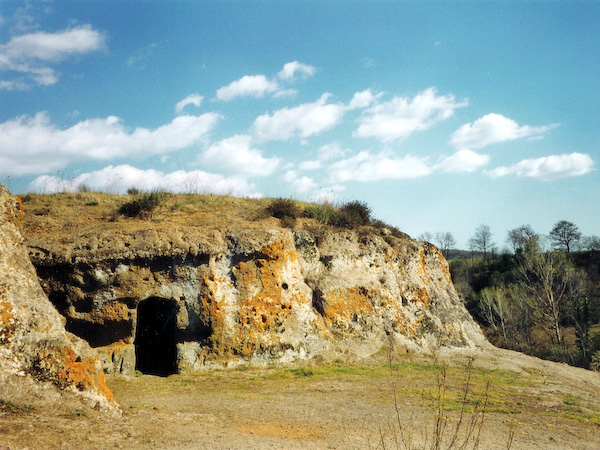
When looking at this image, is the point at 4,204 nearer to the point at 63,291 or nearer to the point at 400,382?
the point at 63,291

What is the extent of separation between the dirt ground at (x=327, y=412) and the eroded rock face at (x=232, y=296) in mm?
881

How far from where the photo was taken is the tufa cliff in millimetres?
12505

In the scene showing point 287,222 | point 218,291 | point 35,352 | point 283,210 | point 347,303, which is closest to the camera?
point 35,352

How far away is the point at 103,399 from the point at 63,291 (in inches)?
237

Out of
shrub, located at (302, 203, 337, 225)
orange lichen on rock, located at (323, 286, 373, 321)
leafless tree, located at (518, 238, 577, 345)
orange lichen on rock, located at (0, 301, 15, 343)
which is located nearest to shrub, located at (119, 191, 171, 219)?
shrub, located at (302, 203, 337, 225)

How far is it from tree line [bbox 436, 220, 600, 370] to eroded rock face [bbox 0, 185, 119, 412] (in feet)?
77.3

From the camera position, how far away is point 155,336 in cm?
1534

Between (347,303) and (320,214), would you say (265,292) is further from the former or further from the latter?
(320,214)

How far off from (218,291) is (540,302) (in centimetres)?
3274

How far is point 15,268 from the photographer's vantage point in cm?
834

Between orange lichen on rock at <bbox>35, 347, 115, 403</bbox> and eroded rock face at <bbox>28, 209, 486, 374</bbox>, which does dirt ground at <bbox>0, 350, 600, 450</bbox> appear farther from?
eroded rock face at <bbox>28, 209, 486, 374</bbox>

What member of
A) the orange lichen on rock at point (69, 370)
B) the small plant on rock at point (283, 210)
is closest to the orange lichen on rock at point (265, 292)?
the small plant on rock at point (283, 210)

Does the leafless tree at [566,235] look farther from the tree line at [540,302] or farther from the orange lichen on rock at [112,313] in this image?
the orange lichen on rock at [112,313]

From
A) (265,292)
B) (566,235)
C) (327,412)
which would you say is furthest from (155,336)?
(566,235)
